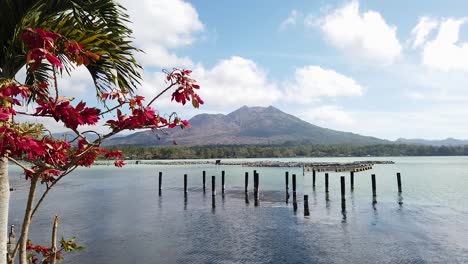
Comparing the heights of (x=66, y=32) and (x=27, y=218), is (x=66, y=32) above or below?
above

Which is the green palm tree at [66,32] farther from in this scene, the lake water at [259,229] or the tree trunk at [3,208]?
the lake water at [259,229]

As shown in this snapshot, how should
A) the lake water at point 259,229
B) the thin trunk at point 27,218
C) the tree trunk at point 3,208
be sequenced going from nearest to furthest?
the tree trunk at point 3,208 → the thin trunk at point 27,218 → the lake water at point 259,229

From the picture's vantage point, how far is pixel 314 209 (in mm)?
31484

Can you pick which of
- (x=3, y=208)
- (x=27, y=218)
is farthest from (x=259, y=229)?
(x=3, y=208)

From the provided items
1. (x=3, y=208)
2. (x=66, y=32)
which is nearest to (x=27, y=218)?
(x=3, y=208)

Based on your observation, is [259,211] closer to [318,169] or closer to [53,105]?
[53,105]

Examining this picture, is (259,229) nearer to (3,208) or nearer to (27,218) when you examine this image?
(27,218)

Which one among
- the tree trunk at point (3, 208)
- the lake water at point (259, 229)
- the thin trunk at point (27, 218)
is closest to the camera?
the tree trunk at point (3, 208)

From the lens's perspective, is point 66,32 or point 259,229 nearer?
point 66,32

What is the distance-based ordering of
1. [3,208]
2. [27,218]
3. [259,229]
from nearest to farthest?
[3,208] < [27,218] < [259,229]

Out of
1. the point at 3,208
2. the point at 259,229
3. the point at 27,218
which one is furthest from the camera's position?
the point at 259,229

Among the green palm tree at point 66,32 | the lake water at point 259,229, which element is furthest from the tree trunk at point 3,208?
the lake water at point 259,229

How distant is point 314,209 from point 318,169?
47.2 meters

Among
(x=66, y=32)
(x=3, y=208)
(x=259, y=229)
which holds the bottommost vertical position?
(x=259, y=229)
